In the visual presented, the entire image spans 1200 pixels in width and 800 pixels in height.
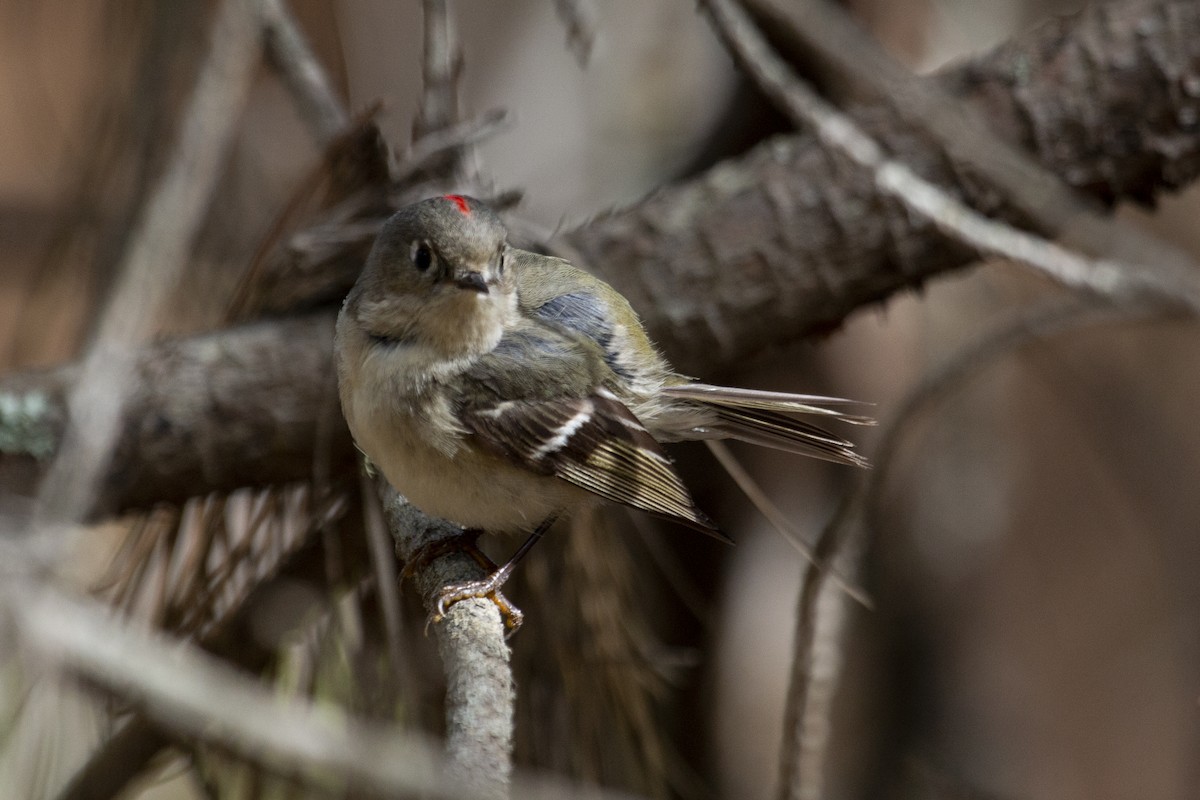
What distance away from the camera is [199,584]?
89.3 inches

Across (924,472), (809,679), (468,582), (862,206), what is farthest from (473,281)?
(924,472)

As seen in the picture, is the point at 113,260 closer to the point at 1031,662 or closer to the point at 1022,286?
the point at 1022,286

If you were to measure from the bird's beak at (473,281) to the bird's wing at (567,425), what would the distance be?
0.18 metres

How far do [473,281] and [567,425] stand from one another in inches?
12.5

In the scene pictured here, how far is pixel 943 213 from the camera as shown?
6.79ft

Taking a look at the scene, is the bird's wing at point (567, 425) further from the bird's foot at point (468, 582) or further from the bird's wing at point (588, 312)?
the bird's foot at point (468, 582)

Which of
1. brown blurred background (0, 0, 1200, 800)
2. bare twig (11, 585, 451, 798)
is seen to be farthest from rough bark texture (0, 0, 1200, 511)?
bare twig (11, 585, 451, 798)

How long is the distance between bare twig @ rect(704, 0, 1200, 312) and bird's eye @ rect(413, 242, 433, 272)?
2.08 feet

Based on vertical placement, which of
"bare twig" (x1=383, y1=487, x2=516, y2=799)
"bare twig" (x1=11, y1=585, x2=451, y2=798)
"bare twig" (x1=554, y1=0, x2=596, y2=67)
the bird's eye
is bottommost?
"bare twig" (x1=11, y1=585, x2=451, y2=798)

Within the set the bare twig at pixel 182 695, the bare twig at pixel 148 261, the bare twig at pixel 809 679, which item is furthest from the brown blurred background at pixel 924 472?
the bare twig at pixel 182 695

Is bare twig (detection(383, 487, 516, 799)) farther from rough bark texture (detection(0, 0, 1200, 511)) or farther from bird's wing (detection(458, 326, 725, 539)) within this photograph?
rough bark texture (detection(0, 0, 1200, 511))

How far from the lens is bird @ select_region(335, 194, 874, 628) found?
1.95m

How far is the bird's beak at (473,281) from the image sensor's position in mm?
1912

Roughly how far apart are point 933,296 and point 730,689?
1.42m
